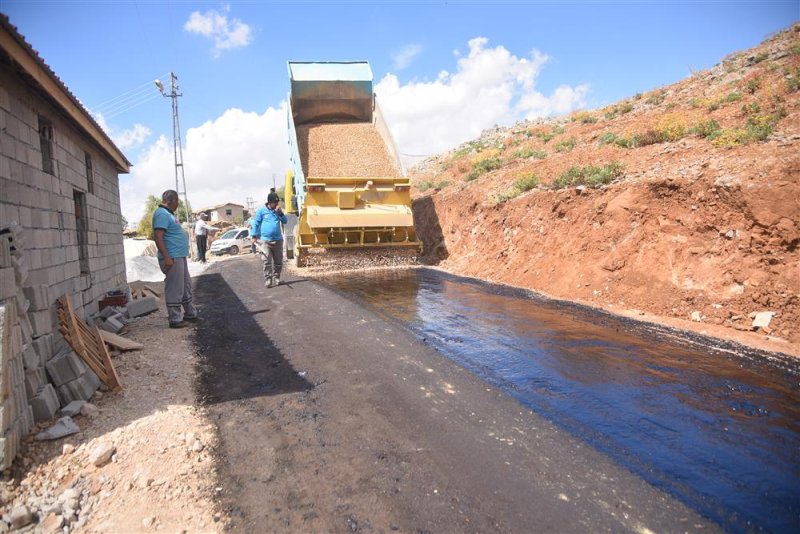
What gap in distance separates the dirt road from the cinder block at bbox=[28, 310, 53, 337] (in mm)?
1321

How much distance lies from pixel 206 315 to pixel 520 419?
520cm

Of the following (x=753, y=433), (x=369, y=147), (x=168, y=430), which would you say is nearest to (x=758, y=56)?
(x=369, y=147)

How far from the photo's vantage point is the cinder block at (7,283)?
3.08 m

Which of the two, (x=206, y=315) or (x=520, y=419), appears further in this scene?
(x=206, y=315)

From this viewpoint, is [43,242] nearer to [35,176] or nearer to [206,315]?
[35,176]

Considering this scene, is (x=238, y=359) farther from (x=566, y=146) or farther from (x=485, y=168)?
(x=566, y=146)

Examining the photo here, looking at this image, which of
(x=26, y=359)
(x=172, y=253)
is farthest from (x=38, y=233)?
(x=172, y=253)

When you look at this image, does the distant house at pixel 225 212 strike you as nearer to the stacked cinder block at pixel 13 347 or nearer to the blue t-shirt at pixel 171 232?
the blue t-shirt at pixel 171 232

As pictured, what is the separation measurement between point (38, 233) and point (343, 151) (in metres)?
8.26

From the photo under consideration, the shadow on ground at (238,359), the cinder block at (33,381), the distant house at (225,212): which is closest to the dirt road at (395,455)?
the shadow on ground at (238,359)

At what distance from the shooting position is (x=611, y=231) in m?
7.84

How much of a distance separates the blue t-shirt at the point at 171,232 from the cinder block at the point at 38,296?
5.93 ft

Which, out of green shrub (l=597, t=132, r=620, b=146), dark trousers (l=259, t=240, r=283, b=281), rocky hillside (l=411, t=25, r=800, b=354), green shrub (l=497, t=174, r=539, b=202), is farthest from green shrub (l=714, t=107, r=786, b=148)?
dark trousers (l=259, t=240, r=283, b=281)

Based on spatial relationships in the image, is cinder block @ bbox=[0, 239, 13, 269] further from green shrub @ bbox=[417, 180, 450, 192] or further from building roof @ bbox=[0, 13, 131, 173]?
green shrub @ bbox=[417, 180, 450, 192]
